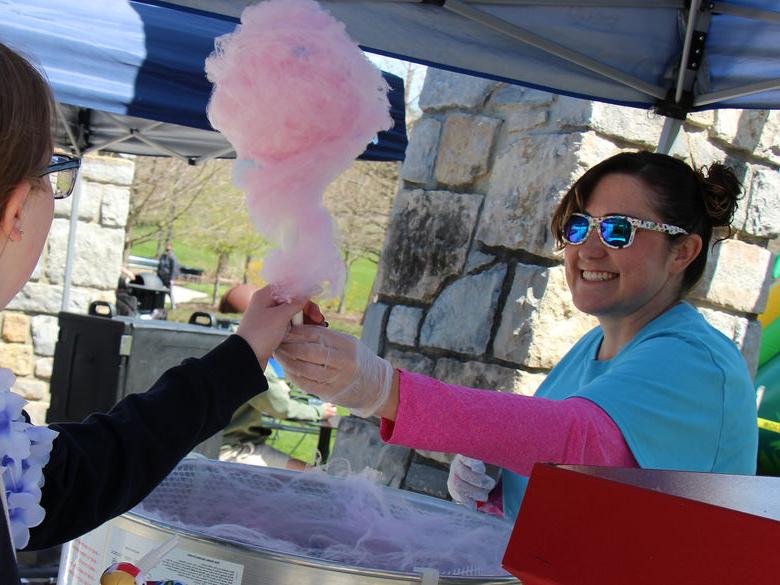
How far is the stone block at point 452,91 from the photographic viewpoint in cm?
330

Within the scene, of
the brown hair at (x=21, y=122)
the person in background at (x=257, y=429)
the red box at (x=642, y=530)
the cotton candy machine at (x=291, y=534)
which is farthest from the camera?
the person in background at (x=257, y=429)

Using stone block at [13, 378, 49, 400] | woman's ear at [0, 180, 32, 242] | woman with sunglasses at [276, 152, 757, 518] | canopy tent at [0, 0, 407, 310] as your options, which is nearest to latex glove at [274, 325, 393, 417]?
woman with sunglasses at [276, 152, 757, 518]

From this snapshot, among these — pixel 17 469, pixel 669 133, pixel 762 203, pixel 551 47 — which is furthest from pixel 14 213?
pixel 762 203

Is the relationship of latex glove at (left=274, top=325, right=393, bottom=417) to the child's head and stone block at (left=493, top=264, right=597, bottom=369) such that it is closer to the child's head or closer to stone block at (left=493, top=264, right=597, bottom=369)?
the child's head

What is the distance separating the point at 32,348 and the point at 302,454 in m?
2.33

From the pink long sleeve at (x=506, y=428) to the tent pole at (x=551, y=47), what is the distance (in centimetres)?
97

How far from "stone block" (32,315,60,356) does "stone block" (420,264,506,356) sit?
4.10 m

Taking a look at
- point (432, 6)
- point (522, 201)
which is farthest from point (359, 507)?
point (522, 201)

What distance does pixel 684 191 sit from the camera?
1740mm

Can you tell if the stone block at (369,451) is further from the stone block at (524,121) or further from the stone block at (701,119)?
the stone block at (701,119)

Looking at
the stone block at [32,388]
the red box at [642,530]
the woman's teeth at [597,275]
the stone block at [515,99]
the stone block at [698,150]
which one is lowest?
the stone block at [32,388]

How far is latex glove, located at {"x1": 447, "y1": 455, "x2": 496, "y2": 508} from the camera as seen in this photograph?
1.89 m

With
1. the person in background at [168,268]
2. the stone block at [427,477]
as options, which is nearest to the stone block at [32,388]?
the stone block at [427,477]

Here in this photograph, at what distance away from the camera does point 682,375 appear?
57.6 inches
